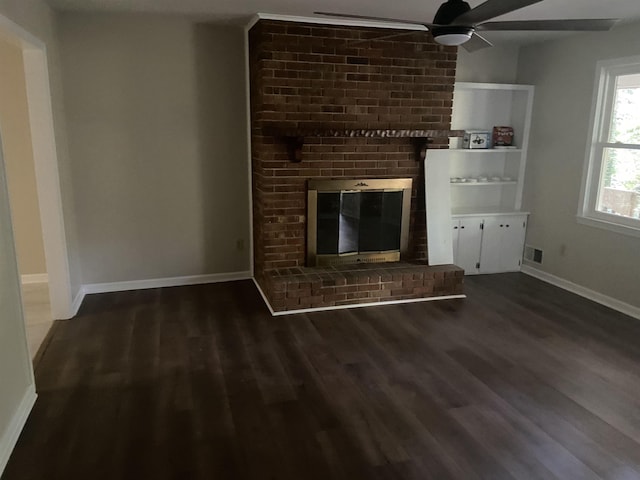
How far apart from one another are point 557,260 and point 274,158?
307cm

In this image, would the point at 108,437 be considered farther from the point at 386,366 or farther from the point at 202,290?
the point at 202,290

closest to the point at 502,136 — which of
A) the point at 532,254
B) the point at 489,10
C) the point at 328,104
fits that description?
the point at 532,254

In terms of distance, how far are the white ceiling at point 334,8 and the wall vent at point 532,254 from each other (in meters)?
2.28

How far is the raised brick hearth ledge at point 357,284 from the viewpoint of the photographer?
4.10 meters

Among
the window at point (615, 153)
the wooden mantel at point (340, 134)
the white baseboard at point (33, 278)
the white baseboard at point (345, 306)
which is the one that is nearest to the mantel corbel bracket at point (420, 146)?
the wooden mantel at point (340, 134)

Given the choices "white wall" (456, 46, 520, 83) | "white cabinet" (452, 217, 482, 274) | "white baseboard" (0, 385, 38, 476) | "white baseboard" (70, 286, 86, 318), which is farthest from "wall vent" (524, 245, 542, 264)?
"white baseboard" (0, 385, 38, 476)

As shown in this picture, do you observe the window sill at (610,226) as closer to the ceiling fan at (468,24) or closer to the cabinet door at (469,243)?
the cabinet door at (469,243)

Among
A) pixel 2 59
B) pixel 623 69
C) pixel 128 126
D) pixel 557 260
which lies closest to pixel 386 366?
pixel 557 260

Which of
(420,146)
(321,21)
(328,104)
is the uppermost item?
(321,21)

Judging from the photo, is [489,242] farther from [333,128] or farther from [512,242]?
[333,128]

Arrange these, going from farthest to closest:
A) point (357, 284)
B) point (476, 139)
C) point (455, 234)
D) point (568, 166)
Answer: point (476, 139) → point (455, 234) → point (568, 166) → point (357, 284)

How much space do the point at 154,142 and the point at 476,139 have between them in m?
3.28

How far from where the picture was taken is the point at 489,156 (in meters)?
5.50

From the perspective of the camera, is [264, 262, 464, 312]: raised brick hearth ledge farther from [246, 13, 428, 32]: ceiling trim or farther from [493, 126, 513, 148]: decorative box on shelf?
[246, 13, 428, 32]: ceiling trim
